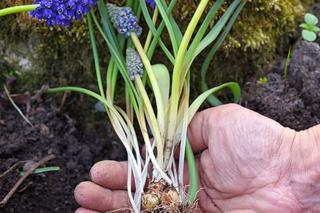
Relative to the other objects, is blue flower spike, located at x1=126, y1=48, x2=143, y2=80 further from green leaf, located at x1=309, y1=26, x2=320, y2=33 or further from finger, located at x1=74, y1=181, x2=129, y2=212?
green leaf, located at x1=309, y1=26, x2=320, y2=33

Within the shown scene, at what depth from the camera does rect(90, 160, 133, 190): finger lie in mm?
1619

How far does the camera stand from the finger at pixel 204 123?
5.39 ft

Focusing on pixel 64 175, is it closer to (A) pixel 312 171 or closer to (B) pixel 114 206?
(B) pixel 114 206

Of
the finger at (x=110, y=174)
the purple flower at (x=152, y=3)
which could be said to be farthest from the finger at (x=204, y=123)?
the purple flower at (x=152, y=3)

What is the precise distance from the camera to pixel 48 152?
1.85 metres

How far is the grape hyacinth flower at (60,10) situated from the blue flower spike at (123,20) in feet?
0.36

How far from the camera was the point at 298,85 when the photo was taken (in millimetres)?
1901

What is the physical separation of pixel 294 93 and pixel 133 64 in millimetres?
598

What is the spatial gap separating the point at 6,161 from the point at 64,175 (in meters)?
0.19

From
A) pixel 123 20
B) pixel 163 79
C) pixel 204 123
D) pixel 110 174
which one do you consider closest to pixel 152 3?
pixel 123 20

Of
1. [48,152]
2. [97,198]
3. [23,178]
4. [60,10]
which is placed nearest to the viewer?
[60,10]

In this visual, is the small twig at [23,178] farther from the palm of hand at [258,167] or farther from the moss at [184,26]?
the palm of hand at [258,167]

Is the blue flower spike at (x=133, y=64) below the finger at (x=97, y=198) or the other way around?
the other way around

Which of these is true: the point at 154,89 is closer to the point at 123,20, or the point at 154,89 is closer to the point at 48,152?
the point at 123,20
